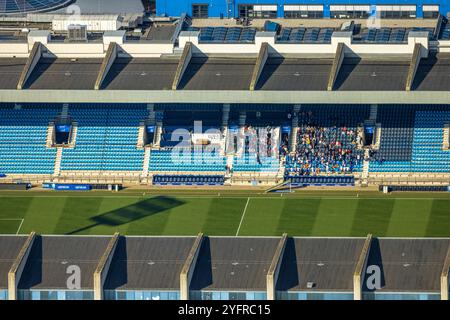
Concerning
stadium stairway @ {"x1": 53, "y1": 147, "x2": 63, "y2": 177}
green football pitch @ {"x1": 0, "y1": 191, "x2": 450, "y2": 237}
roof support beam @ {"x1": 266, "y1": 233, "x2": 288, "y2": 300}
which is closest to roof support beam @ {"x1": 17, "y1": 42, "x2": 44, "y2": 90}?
stadium stairway @ {"x1": 53, "y1": 147, "x2": 63, "y2": 177}

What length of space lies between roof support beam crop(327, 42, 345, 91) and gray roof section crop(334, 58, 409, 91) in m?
0.32

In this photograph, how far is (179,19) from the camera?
91875 mm

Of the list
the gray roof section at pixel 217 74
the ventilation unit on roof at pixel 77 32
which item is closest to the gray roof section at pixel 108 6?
the ventilation unit on roof at pixel 77 32

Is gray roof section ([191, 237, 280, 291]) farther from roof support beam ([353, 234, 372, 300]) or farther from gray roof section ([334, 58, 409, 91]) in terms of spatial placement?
gray roof section ([334, 58, 409, 91])

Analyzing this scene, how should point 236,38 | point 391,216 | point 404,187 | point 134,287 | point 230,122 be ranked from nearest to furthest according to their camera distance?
point 134,287 → point 391,216 → point 404,187 → point 230,122 → point 236,38

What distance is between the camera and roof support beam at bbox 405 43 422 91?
77.3 meters

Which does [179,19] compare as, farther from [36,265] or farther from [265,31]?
[36,265]

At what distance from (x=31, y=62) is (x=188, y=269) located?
33.0 meters

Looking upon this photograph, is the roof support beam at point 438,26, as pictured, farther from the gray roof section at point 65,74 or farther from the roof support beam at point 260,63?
the gray roof section at point 65,74

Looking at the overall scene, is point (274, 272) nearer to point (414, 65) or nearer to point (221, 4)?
point (414, 65)

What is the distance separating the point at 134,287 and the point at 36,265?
19.3 feet

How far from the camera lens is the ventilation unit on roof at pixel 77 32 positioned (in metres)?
84.8

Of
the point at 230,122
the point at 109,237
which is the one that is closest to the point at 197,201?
the point at 230,122

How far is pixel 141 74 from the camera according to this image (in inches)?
3209
